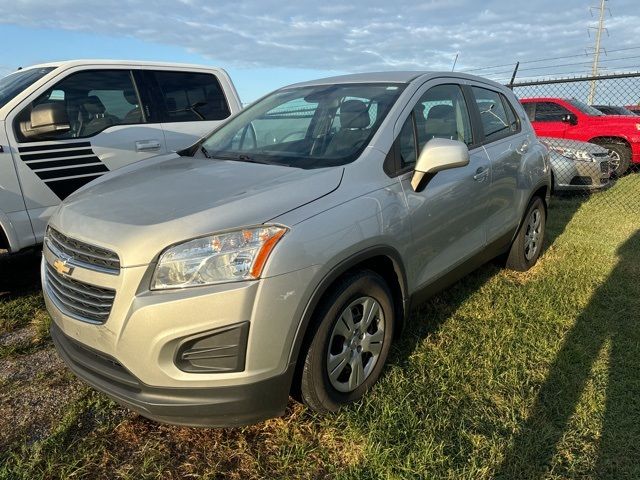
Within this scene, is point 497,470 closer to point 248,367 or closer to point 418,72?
point 248,367

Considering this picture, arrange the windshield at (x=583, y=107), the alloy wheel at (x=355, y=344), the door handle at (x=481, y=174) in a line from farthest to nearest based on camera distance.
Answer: the windshield at (x=583, y=107), the door handle at (x=481, y=174), the alloy wheel at (x=355, y=344)

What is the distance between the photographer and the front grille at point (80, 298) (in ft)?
6.83

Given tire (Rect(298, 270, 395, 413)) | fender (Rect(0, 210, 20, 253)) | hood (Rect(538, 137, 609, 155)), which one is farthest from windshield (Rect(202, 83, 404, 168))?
hood (Rect(538, 137, 609, 155))

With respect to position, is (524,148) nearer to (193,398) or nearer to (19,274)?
(193,398)

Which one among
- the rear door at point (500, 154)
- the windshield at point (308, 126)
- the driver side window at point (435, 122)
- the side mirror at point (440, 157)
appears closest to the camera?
the side mirror at point (440, 157)

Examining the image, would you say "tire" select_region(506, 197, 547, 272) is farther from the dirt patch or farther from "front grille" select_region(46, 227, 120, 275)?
the dirt patch

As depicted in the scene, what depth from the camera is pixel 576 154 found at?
8219 mm

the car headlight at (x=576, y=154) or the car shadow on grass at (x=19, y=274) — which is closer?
the car shadow on grass at (x=19, y=274)

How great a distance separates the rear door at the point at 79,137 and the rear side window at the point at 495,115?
9.77ft

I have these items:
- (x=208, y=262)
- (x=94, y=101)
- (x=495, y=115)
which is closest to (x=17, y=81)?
(x=94, y=101)

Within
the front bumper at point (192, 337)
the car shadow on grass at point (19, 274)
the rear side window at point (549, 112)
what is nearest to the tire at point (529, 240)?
the front bumper at point (192, 337)

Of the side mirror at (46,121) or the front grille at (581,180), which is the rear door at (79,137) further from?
the front grille at (581,180)

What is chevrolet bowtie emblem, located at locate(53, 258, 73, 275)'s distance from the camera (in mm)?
2234

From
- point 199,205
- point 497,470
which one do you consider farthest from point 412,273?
point 199,205
